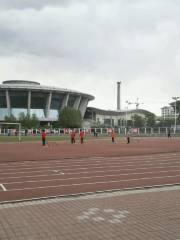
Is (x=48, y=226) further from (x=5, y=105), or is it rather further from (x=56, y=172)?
(x=5, y=105)

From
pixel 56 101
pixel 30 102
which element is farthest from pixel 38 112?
pixel 56 101

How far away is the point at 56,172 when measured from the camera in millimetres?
15367

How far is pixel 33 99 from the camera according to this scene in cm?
11619

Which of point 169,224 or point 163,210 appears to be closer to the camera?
point 169,224

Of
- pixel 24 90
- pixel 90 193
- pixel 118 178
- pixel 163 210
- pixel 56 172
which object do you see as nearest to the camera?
pixel 163 210

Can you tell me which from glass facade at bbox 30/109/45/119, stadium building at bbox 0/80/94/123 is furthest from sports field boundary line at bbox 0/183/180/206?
glass facade at bbox 30/109/45/119

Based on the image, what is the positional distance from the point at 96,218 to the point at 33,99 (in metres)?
110

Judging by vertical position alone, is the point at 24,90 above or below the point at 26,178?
above

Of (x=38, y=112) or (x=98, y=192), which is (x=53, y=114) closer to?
(x=38, y=112)

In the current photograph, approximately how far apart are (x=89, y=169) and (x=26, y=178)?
3.56 metres

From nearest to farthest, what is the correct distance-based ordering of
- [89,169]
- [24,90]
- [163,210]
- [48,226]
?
[48,226]
[163,210]
[89,169]
[24,90]

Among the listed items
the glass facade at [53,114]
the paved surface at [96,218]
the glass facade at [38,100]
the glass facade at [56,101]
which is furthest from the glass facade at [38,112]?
the paved surface at [96,218]

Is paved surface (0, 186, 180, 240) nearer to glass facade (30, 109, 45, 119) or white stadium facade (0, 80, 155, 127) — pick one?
white stadium facade (0, 80, 155, 127)

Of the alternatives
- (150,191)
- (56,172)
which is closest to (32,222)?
A: (150,191)
